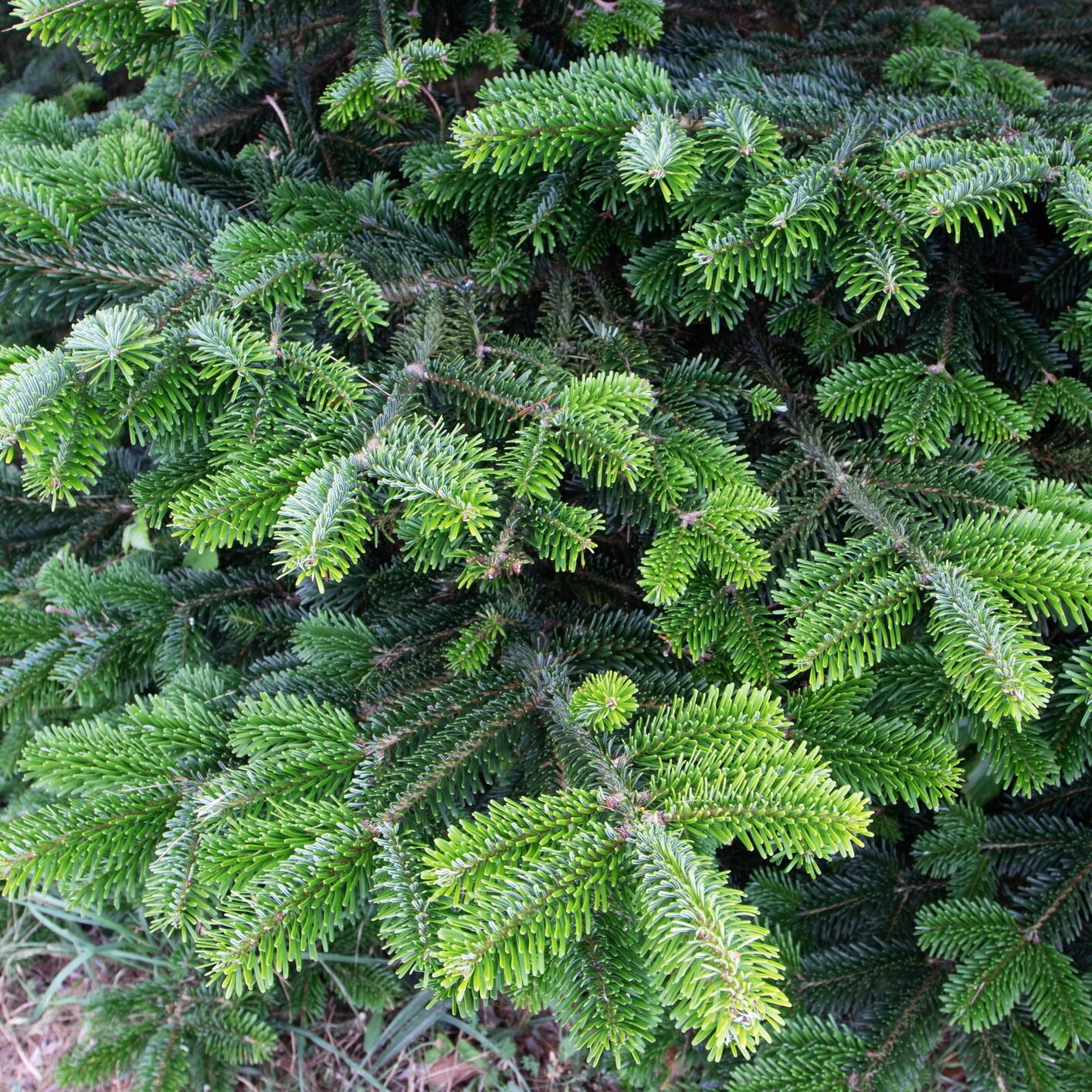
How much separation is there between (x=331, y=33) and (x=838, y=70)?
0.99 meters

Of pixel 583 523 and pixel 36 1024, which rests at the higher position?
pixel 583 523

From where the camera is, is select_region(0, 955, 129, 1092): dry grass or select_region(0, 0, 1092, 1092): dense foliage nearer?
select_region(0, 0, 1092, 1092): dense foliage

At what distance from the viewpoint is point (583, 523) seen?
40.6 inches

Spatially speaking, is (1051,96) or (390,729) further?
(1051,96)

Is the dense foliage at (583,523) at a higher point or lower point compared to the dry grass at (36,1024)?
higher

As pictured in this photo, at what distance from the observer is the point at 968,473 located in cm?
117

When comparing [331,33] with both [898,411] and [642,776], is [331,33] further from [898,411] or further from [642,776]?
[642,776]

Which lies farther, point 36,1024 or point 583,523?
point 36,1024

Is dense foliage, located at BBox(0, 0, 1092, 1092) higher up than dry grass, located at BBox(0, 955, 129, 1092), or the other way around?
dense foliage, located at BBox(0, 0, 1092, 1092)

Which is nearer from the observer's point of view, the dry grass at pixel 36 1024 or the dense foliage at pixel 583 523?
the dense foliage at pixel 583 523

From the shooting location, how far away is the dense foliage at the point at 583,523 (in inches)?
34.7

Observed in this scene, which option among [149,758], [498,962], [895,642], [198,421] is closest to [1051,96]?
[895,642]

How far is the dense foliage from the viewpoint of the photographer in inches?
34.7

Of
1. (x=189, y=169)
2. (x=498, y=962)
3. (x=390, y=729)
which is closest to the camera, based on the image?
(x=498, y=962)
